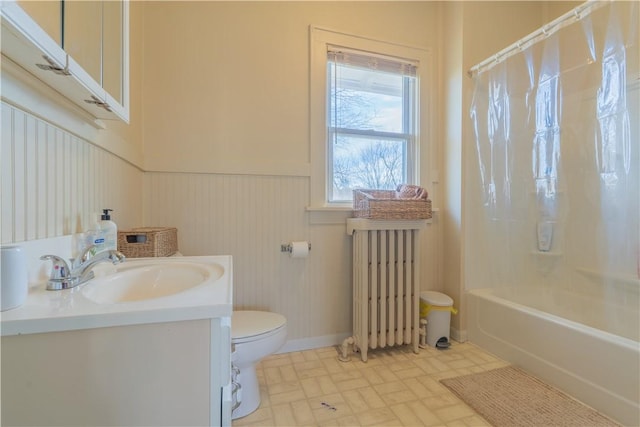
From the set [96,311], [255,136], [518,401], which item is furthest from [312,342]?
[96,311]

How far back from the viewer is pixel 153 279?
3.16 feet

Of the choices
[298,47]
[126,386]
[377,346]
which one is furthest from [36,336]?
[298,47]

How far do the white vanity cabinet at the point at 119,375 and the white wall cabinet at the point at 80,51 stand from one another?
55cm

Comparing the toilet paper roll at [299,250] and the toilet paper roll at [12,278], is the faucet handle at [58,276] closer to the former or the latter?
the toilet paper roll at [12,278]

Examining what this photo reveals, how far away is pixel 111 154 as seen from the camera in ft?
3.97

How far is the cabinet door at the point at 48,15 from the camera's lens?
0.66 metres

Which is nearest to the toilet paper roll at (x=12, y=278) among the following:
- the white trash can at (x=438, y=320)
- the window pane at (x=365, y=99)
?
the window pane at (x=365, y=99)

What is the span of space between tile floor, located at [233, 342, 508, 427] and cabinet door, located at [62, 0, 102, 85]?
57.4 inches

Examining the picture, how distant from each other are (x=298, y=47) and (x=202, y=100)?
2.36 ft

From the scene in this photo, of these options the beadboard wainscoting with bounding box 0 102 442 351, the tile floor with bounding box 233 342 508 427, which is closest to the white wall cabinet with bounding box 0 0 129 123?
the beadboard wainscoting with bounding box 0 102 442 351

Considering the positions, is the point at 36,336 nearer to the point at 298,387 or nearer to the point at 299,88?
the point at 298,387

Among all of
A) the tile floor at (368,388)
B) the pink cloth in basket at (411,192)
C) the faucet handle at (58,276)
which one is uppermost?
the pink cloth in basket at (411,192)

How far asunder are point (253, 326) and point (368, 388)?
27.4 inches

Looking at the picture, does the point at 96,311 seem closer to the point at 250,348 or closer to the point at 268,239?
the point at 250,348
